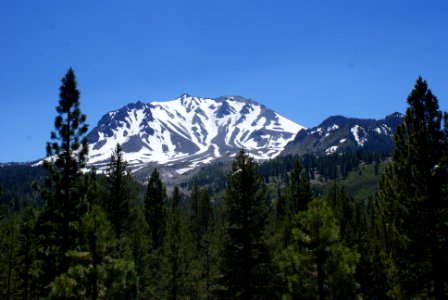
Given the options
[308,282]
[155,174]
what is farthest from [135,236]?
[308,282]

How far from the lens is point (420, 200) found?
24188 mm

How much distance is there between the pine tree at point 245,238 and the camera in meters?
32.8

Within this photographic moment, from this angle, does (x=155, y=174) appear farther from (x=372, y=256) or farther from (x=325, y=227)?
(x=325, y=227)

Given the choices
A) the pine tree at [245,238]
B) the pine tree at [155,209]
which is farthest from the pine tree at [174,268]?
the pine tree at [155,209]

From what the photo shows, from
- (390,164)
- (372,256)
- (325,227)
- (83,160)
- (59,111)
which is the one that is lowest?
(372,256)

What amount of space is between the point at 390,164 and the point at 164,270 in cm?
2285

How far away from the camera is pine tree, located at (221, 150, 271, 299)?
32844 mm

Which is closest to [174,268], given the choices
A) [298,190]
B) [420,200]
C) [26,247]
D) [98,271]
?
[298,190]

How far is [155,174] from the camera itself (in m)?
54.8

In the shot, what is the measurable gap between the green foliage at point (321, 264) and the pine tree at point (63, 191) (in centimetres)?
1388

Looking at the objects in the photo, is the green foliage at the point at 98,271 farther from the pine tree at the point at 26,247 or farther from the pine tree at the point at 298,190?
the pine tree at the point at 26,247

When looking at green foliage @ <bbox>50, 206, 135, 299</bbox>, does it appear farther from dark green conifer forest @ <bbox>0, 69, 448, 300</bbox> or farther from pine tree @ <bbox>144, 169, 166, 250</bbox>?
pine tree @ <bbox>144, 169, 166, 250</bbox>

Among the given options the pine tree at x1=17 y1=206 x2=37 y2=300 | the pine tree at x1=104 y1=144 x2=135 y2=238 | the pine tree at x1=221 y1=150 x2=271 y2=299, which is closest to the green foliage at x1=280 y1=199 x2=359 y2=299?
the pine tree at x1=221 y1=150 x2=271 y2=299

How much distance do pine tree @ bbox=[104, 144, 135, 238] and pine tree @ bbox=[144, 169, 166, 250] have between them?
1665 centimetres
